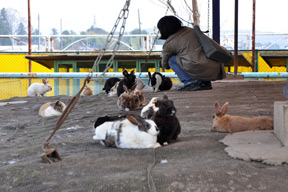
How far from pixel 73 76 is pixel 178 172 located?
6.78 metres

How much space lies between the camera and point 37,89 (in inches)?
331

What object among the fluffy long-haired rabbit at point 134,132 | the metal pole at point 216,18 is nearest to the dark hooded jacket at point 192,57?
the metal pole at point 216,18

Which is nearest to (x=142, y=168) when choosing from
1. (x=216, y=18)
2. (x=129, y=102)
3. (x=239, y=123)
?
(x=239, y=123)

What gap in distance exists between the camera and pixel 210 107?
462cm

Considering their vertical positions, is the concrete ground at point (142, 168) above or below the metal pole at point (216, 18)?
below

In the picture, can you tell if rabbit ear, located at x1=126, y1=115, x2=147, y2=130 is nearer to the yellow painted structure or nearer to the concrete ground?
the concrete ground

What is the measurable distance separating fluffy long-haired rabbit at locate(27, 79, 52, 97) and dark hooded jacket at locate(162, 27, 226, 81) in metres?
3.06

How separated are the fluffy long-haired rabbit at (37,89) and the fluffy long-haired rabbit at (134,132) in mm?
6050

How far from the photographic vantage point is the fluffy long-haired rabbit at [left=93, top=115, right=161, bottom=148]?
2.55 meters

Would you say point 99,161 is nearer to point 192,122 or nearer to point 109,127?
point 109,127

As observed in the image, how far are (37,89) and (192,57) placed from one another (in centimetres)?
359

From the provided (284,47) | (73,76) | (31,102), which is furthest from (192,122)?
(284,47)

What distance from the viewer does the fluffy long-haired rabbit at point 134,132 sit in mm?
2551

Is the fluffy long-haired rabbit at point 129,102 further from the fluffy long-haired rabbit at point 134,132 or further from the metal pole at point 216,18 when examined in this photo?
the metal pole at point 216,18
